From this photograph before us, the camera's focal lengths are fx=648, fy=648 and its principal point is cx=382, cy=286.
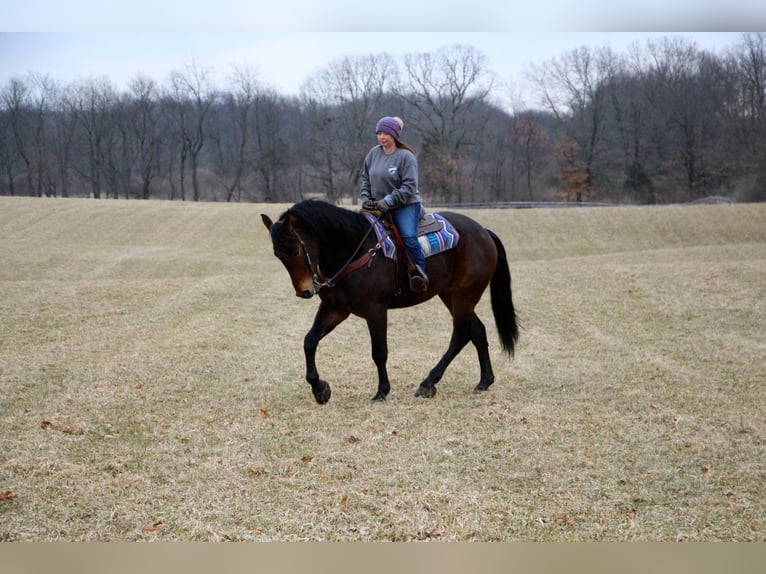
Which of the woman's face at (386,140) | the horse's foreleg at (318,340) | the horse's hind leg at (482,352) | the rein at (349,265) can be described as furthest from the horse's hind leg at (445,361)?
the woman's face at (386,140)

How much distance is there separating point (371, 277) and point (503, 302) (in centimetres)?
192

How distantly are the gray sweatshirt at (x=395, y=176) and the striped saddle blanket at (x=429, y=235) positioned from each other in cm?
28

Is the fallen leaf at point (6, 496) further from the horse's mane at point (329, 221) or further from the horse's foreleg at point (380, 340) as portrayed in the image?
the horse's foreleg at point (380, 340)

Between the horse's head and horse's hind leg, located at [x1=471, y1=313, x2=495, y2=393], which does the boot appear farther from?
the horse's head

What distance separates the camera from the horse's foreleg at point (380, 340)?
21.1 ft

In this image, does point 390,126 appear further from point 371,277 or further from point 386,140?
point 371,277

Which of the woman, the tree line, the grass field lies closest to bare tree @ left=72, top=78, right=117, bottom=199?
the tree line

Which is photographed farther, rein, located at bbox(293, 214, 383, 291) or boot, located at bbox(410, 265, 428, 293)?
boot, located at bbox(410, 265, 428, 293)

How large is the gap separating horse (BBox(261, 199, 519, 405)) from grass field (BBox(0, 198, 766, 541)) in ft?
1.97

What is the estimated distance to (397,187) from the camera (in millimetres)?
6469

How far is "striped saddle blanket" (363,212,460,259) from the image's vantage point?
647 centimetres

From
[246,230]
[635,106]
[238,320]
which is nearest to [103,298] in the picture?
[238,320]

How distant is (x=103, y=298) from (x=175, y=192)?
34401mm

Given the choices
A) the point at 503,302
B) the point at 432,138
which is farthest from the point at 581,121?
the point at 503,302
